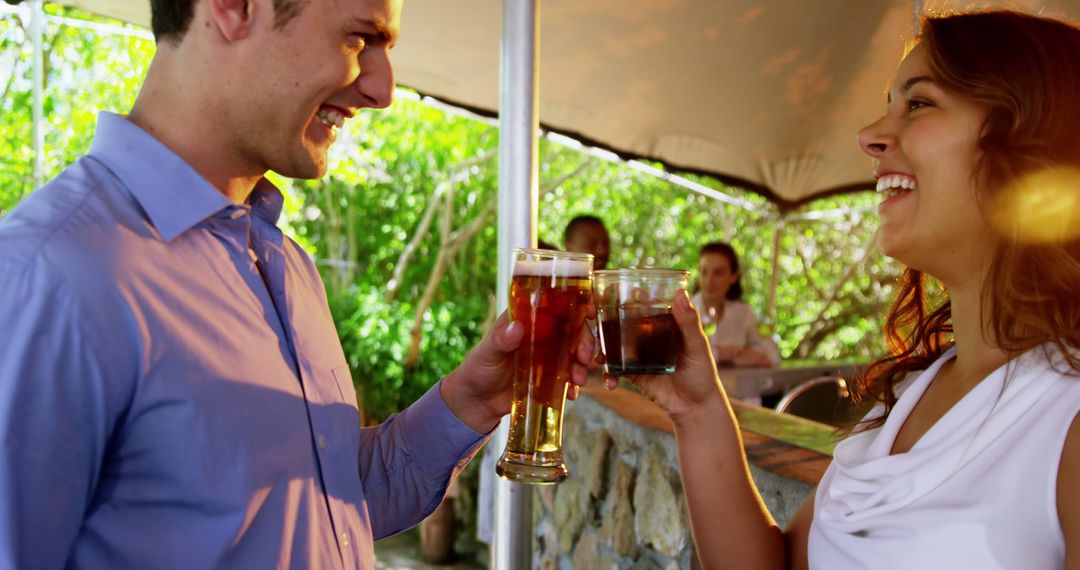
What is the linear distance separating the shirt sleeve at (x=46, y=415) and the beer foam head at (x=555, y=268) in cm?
70

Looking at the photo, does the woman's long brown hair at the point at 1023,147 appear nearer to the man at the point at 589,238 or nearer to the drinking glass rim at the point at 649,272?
the drinking glass rim at the point at 649,272

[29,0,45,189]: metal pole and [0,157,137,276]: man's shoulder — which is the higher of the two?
[29,0,45,189]: metal pole

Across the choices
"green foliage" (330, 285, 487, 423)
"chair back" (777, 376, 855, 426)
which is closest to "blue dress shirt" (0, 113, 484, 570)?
"chair back" (777, 376, 855, 426)

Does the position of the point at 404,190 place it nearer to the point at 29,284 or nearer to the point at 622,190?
the point at 622,190

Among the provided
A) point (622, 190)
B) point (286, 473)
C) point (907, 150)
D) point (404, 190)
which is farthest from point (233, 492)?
point (622, 190)

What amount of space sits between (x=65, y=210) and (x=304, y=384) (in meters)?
0.41

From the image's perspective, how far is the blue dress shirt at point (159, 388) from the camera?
1.00 m

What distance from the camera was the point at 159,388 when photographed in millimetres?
1113

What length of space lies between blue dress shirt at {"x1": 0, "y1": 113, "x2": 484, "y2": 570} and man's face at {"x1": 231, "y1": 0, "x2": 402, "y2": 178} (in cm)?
12

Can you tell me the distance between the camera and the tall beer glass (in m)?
1.53

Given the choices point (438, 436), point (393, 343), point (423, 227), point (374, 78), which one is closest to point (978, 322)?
point (438, 436)

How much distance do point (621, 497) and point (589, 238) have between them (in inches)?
97.3

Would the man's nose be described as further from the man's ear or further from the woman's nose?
the woman's nose

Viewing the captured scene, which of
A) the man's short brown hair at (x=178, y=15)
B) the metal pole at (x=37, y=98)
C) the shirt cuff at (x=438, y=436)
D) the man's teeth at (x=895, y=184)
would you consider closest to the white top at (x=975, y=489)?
the man's teeth at (x=895, y=184)
